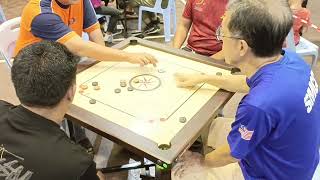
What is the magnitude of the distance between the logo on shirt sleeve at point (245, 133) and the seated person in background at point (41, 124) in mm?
535

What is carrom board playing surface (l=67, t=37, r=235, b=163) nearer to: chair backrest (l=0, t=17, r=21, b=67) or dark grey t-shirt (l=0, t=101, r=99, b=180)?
dark grey t-shirt (l=0, t=101, r=99, b=180)

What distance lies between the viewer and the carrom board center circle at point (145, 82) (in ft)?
5.45

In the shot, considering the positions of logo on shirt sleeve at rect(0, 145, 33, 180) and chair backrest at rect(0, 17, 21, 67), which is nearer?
logo on shirt sleeve at rect(0, 145, 33, 180)

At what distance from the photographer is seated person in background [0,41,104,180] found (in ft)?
3.38

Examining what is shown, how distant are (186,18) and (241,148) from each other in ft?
4.74

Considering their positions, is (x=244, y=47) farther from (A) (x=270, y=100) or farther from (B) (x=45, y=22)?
(B) (x=45, y=22)

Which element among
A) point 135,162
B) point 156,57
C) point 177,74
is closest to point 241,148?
point 177,74

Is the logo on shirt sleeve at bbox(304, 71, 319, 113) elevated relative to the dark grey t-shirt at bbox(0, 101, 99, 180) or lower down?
elevated

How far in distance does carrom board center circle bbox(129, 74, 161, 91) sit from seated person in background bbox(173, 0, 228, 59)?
2.30ft

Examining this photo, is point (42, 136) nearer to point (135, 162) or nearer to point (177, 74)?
point (177, 74)

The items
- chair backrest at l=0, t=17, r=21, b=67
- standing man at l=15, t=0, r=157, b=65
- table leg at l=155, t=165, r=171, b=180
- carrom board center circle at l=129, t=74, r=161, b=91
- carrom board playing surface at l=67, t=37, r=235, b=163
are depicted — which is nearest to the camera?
table leg at l=155, t=165, r=171, b=180

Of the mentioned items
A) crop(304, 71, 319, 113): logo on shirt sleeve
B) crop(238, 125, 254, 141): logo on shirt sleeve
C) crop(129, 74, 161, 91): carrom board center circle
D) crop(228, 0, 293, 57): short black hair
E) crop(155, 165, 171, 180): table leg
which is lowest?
crop(155, 165, 171, 180): table leg

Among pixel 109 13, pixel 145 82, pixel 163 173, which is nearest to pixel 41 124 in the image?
pixel 163 173

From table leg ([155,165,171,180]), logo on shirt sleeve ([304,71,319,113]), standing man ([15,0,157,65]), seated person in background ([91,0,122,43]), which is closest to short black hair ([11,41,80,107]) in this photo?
table leg ([155,165,171,180])
